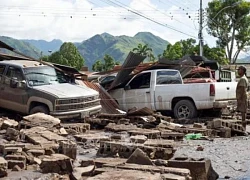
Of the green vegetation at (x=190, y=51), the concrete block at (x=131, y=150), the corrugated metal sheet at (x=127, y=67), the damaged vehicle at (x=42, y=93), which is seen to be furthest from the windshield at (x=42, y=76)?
the green vegetation at (x=190, y=51)

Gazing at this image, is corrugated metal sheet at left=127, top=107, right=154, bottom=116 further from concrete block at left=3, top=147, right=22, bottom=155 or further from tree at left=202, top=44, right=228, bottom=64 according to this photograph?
tree at left=202, top=44, right=228, bottom=64

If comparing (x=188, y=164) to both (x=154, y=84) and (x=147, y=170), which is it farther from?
(x=154, y=84)

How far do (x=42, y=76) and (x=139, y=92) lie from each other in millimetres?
3805

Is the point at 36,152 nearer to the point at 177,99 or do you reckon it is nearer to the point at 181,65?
the point at 177,99

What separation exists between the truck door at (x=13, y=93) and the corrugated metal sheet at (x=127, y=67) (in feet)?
12.7

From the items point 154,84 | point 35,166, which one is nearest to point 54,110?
point 154,84

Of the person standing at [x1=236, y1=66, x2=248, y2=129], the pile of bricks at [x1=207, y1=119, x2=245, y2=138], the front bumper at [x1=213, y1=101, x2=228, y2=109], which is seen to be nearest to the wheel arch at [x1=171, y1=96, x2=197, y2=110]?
the front bumper at [x1=213, y1=101, x2=228, y2=109]

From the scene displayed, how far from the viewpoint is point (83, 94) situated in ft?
44.2

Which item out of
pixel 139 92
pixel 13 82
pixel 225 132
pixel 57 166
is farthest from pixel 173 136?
pixel 139 92

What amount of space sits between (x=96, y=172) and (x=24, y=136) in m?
3.92

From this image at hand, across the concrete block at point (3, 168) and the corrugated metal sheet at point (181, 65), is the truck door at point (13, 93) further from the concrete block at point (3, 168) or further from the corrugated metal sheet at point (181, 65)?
the concrete block at point (3, 168)

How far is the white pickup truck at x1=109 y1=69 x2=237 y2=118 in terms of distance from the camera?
15.6 m

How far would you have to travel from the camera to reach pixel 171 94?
16.0m

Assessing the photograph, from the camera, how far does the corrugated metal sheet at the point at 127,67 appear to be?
1648 centimetres
